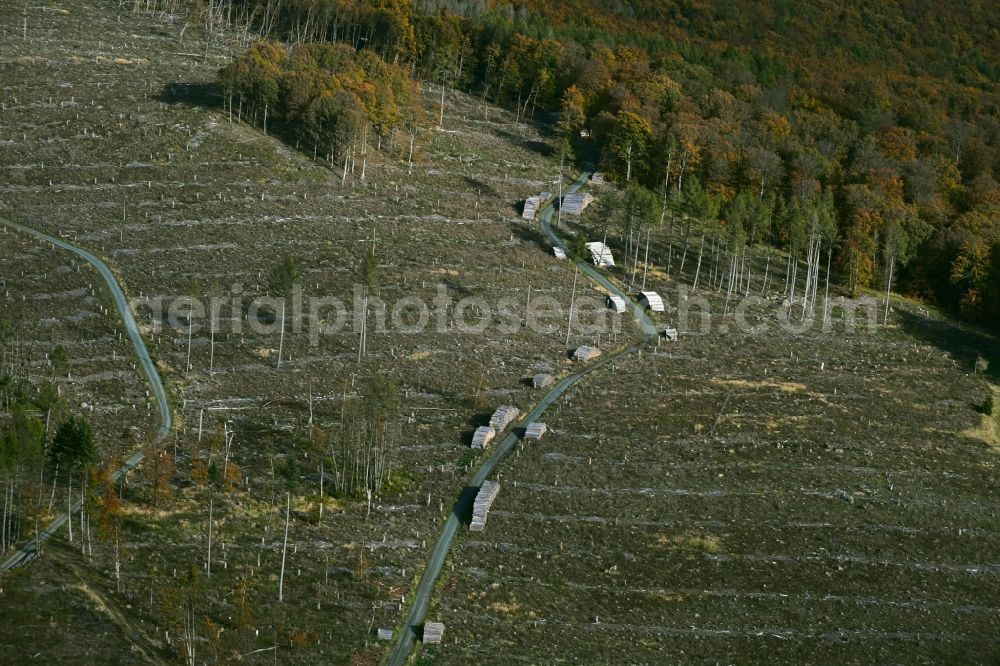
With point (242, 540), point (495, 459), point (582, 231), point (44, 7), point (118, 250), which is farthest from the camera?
point (44, 7)

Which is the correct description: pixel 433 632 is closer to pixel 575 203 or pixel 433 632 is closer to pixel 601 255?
pixel 601 255

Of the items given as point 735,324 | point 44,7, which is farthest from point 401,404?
point 44,7

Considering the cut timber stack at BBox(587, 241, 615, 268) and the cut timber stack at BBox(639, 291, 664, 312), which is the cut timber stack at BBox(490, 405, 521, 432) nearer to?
the cut timber stack at BBox(639, 291, 664, 312)

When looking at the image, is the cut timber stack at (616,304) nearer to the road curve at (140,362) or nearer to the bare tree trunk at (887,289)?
the bare tree trunk at (887,289)

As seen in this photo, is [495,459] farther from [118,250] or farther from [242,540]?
[118,250]

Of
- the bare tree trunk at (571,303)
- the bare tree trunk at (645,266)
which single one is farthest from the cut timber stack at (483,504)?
the bare tree trunk at (645,266)
